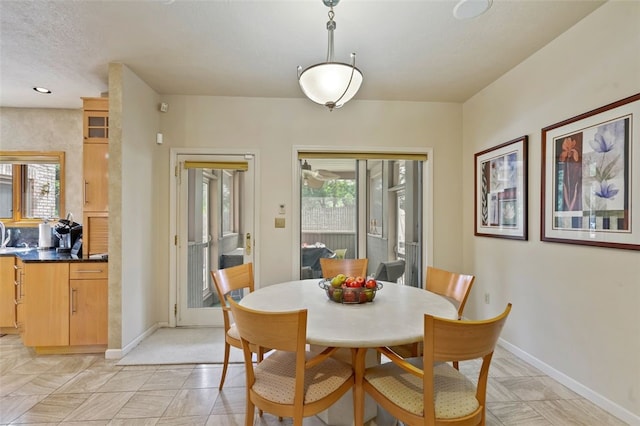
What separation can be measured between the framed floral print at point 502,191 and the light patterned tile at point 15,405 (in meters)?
3.92

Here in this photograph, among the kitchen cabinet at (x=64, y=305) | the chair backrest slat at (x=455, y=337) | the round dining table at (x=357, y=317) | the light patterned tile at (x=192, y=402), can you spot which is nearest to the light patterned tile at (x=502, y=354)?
the round dining table at (x=357, y=317)

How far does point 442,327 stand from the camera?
113 centimetres

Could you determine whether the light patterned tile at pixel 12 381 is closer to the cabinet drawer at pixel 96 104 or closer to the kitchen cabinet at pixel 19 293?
the kitchen cabinet at pixel 19 293

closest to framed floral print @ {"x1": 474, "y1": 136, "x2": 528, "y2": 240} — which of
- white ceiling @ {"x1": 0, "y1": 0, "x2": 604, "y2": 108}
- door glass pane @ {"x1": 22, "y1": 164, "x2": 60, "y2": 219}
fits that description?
white ceiling @ {"x1": 0, "y1": 0, "x2": 604, "y2": 108}

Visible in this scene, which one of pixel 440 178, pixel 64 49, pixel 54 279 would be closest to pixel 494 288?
pixel 440 178

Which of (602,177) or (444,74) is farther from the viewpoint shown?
(444,74)

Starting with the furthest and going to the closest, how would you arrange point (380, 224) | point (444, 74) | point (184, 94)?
point (380, 224)
point (184, 94)
point (444, 74)

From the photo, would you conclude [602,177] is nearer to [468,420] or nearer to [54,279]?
[468,420]

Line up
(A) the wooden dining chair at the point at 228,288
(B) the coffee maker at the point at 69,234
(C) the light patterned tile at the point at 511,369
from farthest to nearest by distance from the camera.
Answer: (B) the coffee maker at the point at 69,234 → (C) the light patterned tile at the point at 511,369 → (A) the wooden dining chair at the point at 228,288

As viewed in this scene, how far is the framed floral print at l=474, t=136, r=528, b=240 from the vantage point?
2646 millimetres

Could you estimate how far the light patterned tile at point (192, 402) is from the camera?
1.93 metres

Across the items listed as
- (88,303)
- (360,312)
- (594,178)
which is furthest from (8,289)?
(594,178)

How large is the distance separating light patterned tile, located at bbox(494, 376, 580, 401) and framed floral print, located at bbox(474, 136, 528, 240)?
1.12 metres

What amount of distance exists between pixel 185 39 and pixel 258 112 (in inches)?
45.8
